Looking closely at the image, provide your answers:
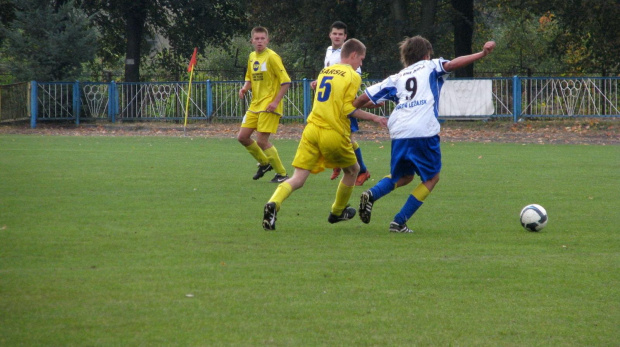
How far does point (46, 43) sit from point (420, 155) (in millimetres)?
23002

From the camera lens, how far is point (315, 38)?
32.0m

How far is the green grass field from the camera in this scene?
4.32 meters

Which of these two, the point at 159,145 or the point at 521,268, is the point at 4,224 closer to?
the point at 521,268

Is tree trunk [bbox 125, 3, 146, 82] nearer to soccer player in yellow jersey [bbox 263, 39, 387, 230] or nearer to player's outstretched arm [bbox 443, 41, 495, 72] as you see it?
soccer player in yellow jersey [bbox 263, 39, 387, 230]

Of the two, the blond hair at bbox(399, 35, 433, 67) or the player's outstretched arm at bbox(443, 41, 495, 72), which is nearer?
the player's outstretched arm at bbox(443, 41, 495, 72)

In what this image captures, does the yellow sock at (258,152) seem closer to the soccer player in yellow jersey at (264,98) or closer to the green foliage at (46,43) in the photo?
the soccer player in yellow jersey at (264,98)

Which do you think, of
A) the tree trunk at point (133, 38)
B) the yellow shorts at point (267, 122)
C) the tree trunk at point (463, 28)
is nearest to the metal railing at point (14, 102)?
the tree trunk at point (133, 38)

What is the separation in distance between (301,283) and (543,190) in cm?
616

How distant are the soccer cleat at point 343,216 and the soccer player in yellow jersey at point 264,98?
3.48m

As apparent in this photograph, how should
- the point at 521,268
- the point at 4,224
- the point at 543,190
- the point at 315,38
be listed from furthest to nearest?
the point at 315,38
the point at 543,190
the point at 4,224
the point at 521,268

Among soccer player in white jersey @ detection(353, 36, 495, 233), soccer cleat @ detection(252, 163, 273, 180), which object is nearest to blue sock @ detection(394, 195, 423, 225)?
soccer player in white jersey @ detection(353, 36, 495, 233)

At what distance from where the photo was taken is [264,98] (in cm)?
1152

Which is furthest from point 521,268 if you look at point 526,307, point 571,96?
point 571,96

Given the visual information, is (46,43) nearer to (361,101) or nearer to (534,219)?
(361,101)
